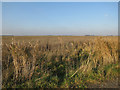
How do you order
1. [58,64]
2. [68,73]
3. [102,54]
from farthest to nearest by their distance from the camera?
[102,54] → [58,64] → [68,73]

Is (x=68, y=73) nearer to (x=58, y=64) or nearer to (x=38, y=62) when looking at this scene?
(x=58, y=64)

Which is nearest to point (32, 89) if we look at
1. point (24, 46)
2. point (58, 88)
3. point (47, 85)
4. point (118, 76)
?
point (47, 85)

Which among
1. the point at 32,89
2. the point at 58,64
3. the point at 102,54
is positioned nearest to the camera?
the point at 32,89

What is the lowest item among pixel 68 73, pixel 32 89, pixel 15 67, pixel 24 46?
pixel 32 89

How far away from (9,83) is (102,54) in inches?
164

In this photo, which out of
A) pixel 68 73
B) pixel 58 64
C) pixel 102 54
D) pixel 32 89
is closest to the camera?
pixel 32 89

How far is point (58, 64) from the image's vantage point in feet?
15.2

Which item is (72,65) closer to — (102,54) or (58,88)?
(58,88)

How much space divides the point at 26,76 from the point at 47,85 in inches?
32.2

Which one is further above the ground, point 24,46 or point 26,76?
point 24,46

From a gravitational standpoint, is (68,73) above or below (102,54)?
below

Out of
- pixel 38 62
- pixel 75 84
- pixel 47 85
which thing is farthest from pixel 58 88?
pixel 38 62

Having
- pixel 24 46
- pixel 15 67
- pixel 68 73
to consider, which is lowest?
pixel 68 73

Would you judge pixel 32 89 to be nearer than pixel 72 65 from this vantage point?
Yes
